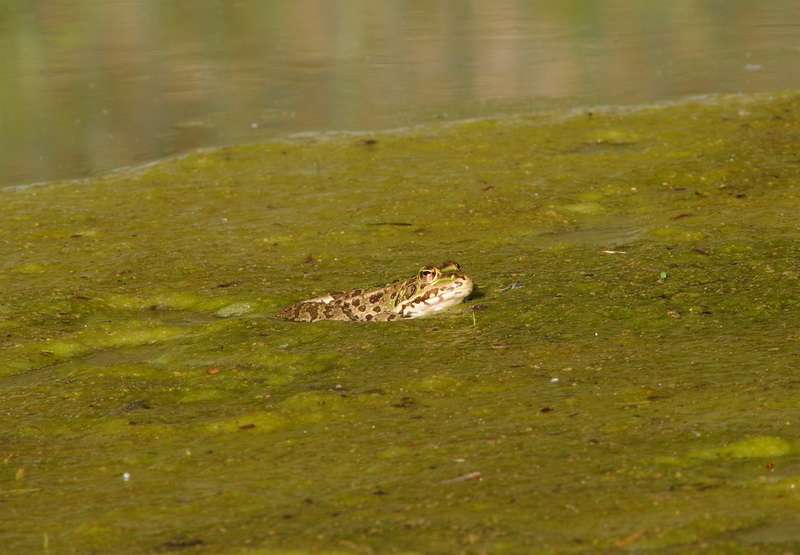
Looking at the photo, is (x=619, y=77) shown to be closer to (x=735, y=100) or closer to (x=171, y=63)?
(x=735, y=100)

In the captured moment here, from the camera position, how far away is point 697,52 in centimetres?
1977

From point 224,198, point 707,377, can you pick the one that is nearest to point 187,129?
point 224,198

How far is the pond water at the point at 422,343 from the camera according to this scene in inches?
178

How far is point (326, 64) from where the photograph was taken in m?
21.2

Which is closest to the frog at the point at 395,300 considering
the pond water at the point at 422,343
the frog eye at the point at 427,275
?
the frog eye at the point at 427,275

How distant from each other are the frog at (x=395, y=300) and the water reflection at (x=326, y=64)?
673cm

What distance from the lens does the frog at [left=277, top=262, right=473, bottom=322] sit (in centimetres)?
763

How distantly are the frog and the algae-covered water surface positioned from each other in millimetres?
160

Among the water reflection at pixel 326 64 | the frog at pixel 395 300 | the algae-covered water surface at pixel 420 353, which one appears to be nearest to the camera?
the algae-covered water surface at pixel 420 353

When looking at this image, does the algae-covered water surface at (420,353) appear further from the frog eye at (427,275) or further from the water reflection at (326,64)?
the water reflection at (326,64)

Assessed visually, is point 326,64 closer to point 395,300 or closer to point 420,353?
point 395,300

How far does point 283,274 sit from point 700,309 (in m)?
3.40

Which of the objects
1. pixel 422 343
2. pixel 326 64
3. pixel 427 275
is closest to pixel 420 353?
pixel 422 343

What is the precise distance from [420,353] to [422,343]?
0.76ft
